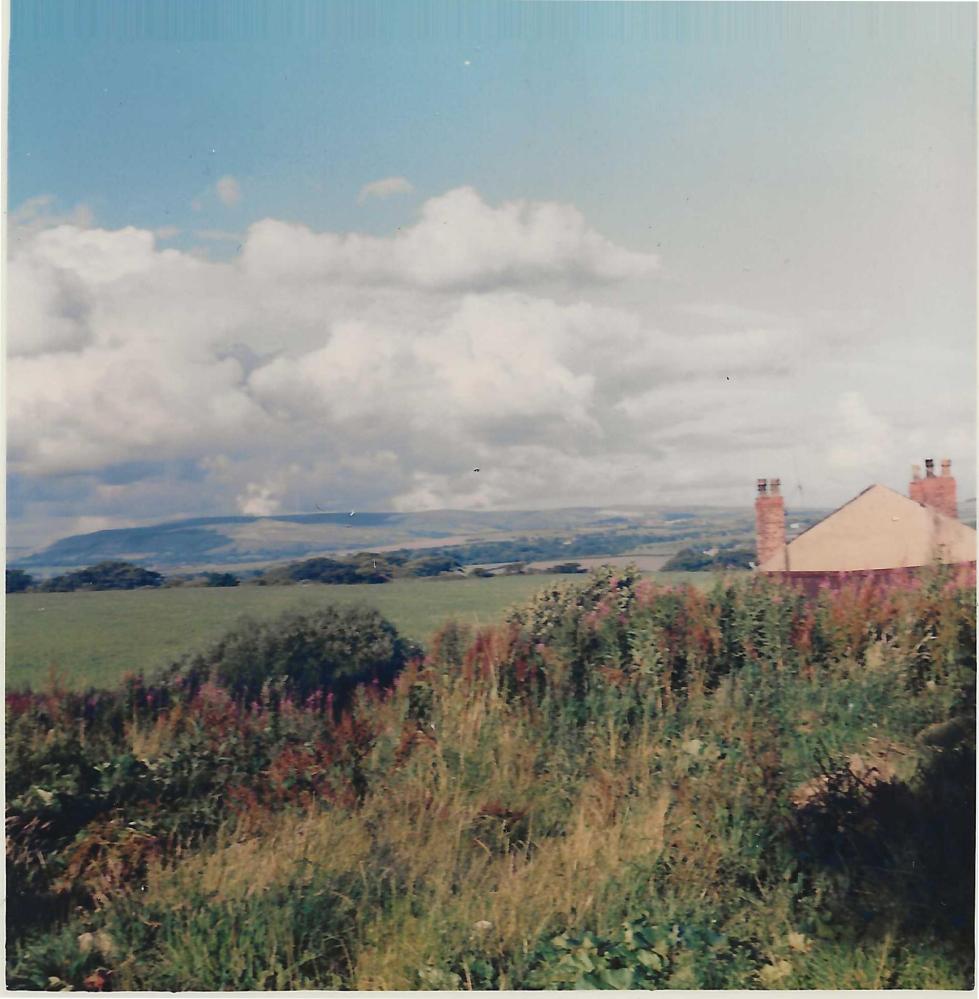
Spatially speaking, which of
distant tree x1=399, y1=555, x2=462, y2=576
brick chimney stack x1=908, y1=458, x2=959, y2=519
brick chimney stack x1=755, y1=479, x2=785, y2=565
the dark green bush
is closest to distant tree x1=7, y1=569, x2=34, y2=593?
the dark green bush

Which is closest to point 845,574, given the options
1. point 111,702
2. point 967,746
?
point 967,746

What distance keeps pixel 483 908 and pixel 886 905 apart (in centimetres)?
189

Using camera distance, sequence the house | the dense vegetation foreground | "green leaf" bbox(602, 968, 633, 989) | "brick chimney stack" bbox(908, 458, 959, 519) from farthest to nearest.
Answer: the house < "brick chimney stack" bbox(908, 458, 959, 519) < the dense vegetation foreground < "green leaf" bbox(602, 968, 633, 989)

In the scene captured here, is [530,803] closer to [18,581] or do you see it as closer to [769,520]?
[769,520]

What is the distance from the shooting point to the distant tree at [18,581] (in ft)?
15.9

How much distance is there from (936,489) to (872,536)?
512mm

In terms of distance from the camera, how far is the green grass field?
487 centimetres

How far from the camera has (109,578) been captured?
5066 mm

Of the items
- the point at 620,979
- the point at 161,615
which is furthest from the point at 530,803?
the point at 161,615

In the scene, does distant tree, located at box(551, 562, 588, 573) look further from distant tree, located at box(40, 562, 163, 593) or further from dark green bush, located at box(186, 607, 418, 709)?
distant tree, located at box(40, 562, 163, 593)

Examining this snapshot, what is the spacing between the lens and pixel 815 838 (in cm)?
441

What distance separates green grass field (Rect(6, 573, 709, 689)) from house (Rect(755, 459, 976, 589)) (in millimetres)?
1544

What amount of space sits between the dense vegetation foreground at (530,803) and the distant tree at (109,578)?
21.4 inches

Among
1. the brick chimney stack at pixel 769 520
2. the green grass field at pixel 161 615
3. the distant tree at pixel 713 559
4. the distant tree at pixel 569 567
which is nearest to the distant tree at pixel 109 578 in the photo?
the green grass field at pixel 161 615
